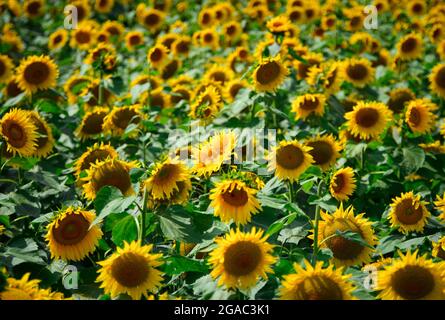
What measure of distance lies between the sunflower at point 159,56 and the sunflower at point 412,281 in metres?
3.50

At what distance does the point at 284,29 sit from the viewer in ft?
15.1

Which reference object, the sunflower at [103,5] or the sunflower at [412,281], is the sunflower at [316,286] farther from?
the sunflower at [103,5]

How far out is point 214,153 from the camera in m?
2.96

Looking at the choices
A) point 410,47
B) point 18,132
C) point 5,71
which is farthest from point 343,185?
point 5,71

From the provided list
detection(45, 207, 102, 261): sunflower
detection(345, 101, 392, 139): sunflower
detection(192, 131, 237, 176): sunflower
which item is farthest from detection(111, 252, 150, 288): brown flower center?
detection(345, 101, 392, 139): sunflower

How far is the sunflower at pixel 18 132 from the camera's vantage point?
3412mm

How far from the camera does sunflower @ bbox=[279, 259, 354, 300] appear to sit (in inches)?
84.0

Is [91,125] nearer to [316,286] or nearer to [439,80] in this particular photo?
[316,286]

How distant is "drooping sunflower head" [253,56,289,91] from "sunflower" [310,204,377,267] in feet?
4.46

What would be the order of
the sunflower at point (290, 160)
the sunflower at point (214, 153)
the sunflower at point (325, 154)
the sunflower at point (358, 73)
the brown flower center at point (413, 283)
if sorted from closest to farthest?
the brown flower center at point (413, 283) < the sunflower at point (214, 153) < the sunflower at point (290, 160) < the sunflower at point (325, 154) < the sunflower at point (358, 73)

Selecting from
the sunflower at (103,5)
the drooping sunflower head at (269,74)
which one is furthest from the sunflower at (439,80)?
the sunflower at (103,5)

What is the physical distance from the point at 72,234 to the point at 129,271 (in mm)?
Answer: 602

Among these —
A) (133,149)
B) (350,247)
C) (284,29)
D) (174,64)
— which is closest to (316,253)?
(350,247)

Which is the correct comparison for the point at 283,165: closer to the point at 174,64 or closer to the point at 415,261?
the point at 415,261
